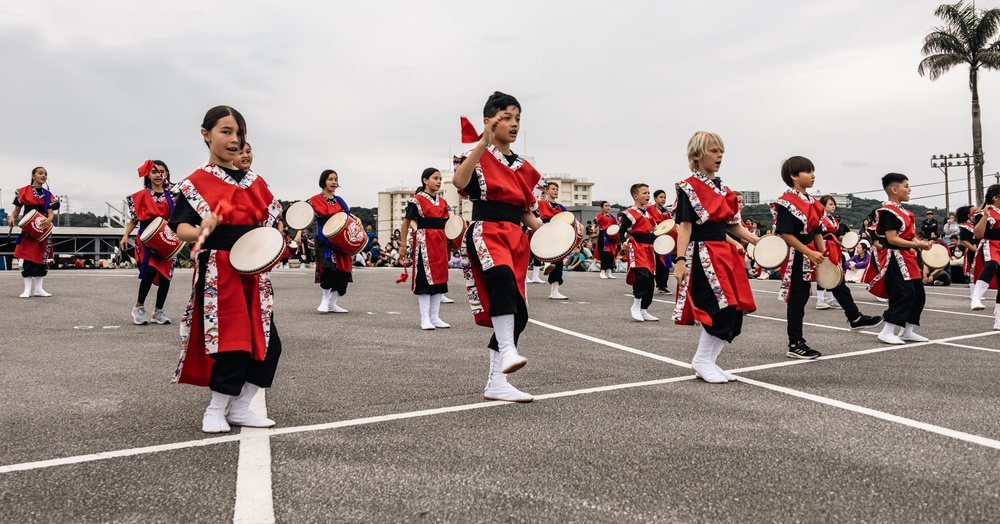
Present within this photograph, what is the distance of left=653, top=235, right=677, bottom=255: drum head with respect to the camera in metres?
9.60

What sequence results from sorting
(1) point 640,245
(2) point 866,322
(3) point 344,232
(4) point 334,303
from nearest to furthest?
(2) point 866,322
(3) point 344,232
(4) point 334,303
(1) point 640,245

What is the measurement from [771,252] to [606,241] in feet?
42.9

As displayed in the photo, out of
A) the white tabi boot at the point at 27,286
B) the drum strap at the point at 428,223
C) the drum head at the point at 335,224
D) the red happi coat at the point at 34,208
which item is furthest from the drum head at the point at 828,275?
the white tabi boot at the point at 27,286

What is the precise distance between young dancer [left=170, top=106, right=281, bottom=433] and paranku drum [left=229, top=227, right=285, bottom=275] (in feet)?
0.28

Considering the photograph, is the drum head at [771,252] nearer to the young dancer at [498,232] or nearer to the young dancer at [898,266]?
the young dancer at [898,266]

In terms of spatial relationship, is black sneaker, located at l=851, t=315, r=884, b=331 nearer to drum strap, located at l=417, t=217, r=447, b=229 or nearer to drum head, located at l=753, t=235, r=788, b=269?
drum head, located at l=753, t=235, r=788, b=269

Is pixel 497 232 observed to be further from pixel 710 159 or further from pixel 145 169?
pixel 145 169

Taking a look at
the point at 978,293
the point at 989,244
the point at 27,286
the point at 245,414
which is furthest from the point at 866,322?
the point at 27,286

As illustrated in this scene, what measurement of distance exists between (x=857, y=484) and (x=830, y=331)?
630 centimetres

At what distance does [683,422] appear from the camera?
12.6 ft

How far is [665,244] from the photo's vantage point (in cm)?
968

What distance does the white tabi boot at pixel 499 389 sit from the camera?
4387 mm

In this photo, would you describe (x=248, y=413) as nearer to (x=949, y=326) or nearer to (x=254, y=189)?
(x=254, y=189)

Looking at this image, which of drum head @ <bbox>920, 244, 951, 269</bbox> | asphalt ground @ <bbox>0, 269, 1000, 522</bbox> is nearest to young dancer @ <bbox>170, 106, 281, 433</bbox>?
asphalt ground @ <bbox>0, 269, 1000, 522</bbox>
